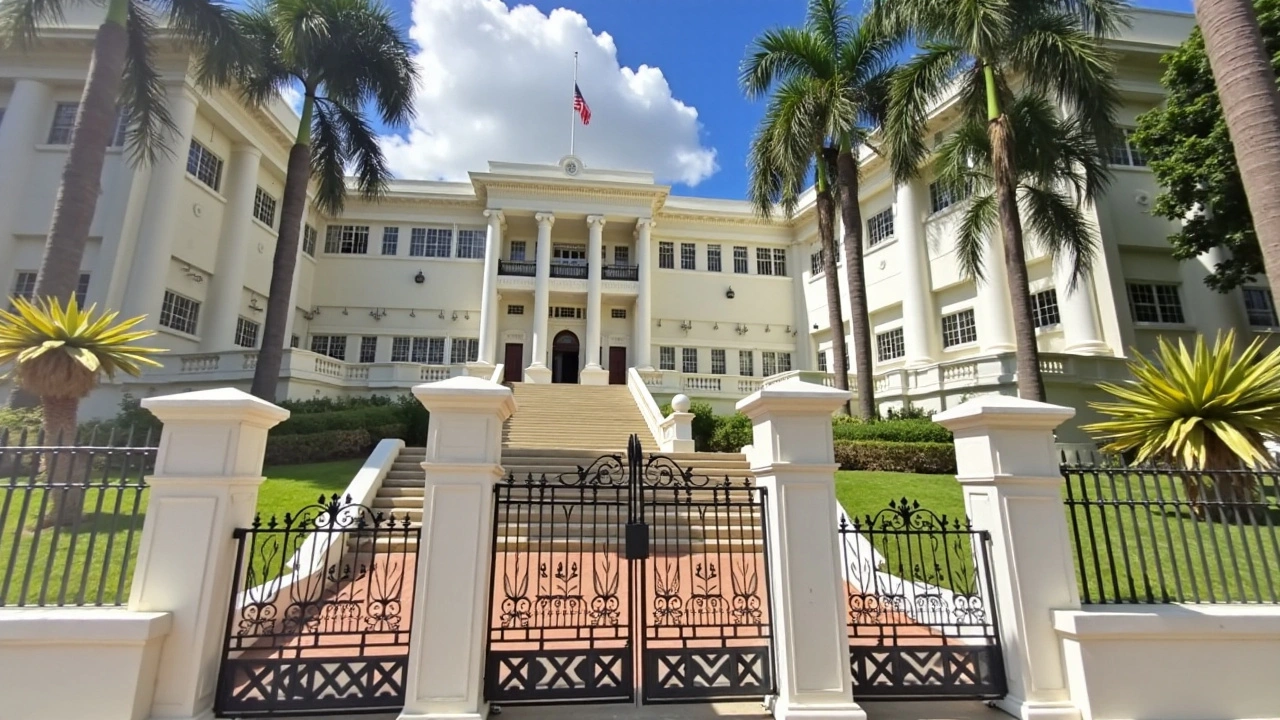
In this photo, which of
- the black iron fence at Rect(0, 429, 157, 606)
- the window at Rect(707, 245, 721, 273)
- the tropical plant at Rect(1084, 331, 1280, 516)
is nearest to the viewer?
the black iron fence at Rect(0, 429, 157, 606)

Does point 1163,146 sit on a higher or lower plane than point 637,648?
higher

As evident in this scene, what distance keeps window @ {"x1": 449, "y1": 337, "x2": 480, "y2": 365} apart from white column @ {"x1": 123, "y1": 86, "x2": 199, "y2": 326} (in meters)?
10.2

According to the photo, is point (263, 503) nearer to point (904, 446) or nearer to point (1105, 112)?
point (904, 446)

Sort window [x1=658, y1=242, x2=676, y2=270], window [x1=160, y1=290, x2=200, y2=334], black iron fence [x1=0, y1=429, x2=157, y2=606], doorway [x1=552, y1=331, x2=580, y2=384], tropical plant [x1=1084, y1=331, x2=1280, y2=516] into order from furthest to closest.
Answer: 1. window [x1=658, y1=242, x2=676, y2=270]
2. doorway [x1=552, y1=331, x2=580, y2=384]
3. window [x1=160, y1=290, x2=200, y2=334]
4. tropical plant [x1=1084, y1=331, x2=1280, y2=516]
5. black iron fence [x1=0, y1=429, x2=157, y2=606]

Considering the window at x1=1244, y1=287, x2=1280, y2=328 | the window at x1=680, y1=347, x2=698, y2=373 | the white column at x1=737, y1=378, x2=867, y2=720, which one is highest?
the window at x1=680, y1=347, x2=698, y2=373

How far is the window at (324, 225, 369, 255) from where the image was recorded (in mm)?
26125

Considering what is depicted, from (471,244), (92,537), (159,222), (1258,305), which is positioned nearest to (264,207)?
(159,222)

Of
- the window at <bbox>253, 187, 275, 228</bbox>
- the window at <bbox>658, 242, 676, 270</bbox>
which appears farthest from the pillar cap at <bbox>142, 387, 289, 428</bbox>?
the window at <bbox>658, 242, 676, 270</bbox>

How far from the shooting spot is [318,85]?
1534cm

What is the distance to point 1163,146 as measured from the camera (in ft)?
49.2

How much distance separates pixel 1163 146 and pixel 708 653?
18570mm

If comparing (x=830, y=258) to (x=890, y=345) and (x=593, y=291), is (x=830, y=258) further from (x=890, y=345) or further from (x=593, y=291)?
(x=593, y=291)

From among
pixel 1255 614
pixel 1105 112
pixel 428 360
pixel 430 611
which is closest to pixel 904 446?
pixel 1105 112

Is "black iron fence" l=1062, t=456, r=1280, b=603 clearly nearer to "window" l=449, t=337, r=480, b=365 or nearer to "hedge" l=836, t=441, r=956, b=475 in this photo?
"hedge" l=836, t=441, r=956, b=475
